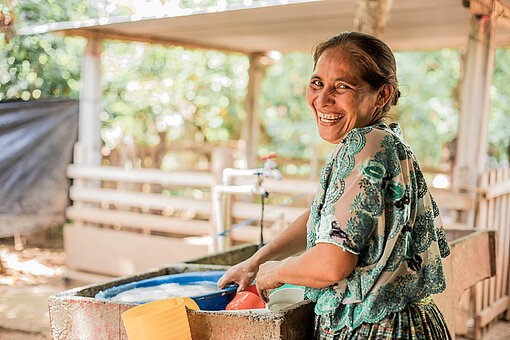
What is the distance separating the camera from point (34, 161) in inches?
251

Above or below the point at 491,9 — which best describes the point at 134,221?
below

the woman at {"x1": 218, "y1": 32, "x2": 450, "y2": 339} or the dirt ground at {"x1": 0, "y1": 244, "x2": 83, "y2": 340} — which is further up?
the woman at {"x1": 218, "y1": 32, "x2": 450, "y2": 339}

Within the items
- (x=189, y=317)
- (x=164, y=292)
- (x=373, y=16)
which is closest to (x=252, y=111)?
(x=373, y=16)

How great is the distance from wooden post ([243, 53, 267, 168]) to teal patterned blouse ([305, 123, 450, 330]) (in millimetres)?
7138

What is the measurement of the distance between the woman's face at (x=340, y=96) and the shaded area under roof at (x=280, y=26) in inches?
121

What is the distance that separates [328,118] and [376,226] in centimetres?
37

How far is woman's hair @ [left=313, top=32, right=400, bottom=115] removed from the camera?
159 centimetres

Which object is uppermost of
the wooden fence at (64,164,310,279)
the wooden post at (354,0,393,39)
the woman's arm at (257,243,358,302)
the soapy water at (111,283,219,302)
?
the wooden post at (354,0,393,39)

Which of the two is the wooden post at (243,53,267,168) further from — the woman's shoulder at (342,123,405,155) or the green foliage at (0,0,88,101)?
the woman's shoulder at (342,123,405,155)

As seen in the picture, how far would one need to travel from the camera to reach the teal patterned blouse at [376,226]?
1.46 m

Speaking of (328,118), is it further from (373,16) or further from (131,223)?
(131,223)

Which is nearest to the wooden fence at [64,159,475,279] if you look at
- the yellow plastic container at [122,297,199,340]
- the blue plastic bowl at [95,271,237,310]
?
the blue plastic bowl at [95,271,237,310]

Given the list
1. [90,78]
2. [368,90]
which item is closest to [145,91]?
[90,78]

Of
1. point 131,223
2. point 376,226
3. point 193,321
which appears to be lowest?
point 131,223
